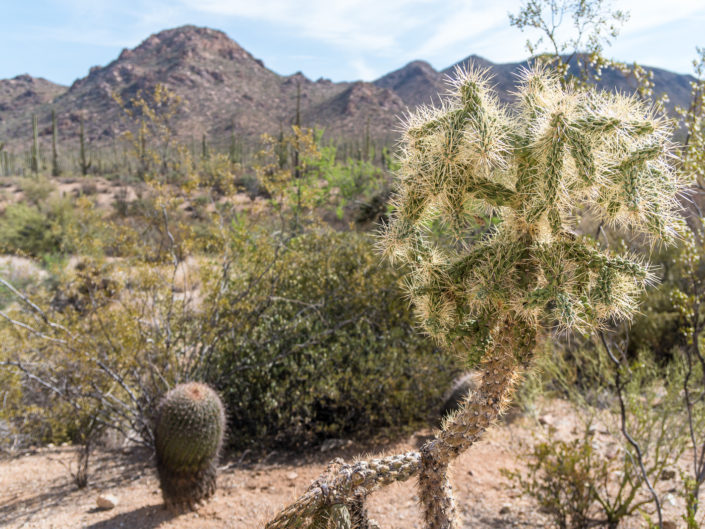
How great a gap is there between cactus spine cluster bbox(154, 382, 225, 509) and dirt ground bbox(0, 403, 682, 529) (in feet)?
0.66

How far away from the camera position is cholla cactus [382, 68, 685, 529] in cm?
153

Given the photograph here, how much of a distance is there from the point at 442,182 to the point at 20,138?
74619mm

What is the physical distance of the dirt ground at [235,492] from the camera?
3.94 m

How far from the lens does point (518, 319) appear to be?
1729 mm

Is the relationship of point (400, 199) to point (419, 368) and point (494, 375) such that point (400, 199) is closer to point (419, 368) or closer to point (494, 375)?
point (494, 375)

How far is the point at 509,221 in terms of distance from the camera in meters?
1.74

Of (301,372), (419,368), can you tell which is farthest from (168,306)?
(419,368)

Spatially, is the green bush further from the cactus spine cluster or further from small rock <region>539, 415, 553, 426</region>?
small rock <region>539, 415, 553, 426</region>

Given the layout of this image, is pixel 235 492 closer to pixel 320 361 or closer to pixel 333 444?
pixel 333 444

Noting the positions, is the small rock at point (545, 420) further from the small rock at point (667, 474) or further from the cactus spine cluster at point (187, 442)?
the cactus spine cluster at point (187, 442)

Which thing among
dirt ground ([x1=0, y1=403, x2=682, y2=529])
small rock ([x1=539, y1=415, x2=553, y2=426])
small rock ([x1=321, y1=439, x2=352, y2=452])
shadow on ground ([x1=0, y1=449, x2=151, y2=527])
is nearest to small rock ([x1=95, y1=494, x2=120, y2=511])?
dirt ground ([x1=0, y1=403, x2=682, y2=529])

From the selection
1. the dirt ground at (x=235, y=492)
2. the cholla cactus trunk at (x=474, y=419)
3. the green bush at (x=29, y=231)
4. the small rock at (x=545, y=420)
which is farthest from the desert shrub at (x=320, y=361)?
the green bush at (x=29, y=231)

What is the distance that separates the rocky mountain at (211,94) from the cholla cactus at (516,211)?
46431 mm

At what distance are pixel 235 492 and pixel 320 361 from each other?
5.19 feet
